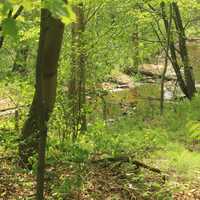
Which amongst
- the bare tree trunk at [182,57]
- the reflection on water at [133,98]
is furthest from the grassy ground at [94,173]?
the bare tree trunk at [182,57]

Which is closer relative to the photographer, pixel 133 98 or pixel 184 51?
pixel 184 51

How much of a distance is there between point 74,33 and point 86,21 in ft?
9.50

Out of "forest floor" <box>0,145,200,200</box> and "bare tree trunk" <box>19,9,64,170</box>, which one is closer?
"forest floor" <box>0,145,200,200</box>

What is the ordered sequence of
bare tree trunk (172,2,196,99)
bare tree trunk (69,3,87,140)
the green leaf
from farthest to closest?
bare tree trunk (172,2,196,99) → bare tree trunk (69,3,87,140) → the green leaf

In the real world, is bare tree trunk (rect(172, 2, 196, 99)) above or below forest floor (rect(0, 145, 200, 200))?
above

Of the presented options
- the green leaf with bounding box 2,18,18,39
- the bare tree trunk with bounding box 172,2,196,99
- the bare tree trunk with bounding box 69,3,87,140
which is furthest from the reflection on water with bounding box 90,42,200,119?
the green leaf with bounding box 2,18,18,39

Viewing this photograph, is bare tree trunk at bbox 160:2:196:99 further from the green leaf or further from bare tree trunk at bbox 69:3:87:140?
the green leaf

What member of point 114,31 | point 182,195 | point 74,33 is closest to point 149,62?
point 114,31

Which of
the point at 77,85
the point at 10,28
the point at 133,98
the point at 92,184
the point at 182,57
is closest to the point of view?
the point at 10,28

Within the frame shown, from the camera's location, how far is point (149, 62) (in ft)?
114

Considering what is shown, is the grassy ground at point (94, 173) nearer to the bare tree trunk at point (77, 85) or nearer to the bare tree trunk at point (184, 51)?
the bare tree trunk at point (77, 85)

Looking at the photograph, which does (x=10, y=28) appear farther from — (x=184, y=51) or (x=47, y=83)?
(x=184, y=51)

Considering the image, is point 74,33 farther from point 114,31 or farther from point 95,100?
point 114,31

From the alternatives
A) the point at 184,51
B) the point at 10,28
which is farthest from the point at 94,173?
the point at 184,51
